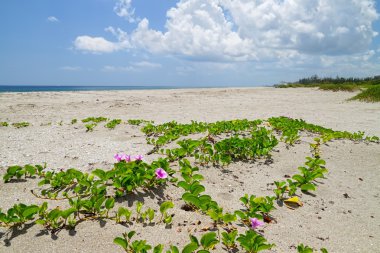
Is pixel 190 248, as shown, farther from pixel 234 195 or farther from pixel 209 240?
pixel 234 195

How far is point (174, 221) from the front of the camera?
107 inches

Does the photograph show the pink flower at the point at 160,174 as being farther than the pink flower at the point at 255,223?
Yes

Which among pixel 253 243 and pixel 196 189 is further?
pixel 196 189

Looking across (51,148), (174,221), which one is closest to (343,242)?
(174,221)

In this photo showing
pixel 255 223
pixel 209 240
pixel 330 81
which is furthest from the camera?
pixel 330 81

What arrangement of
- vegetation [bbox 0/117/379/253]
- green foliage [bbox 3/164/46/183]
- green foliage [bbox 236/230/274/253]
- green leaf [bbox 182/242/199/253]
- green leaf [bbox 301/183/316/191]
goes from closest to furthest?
green leaf [bbox 182/242/199/253], green foliage [bbox 236/230/274/253], vegetation [bbox 0/117/379/253], green foliage [bbox 3/164/46/183], green leaf [bbox 301/183/316/191]

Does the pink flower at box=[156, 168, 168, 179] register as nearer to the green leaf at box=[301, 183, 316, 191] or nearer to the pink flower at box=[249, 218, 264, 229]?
the pink flower at box=[249, 218, 264, 229]

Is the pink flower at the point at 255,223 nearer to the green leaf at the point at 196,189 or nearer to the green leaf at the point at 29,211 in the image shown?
the green leaf at the point at 196,189

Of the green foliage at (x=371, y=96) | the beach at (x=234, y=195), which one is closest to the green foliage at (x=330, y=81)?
the green foliage at (x=371, y=96)

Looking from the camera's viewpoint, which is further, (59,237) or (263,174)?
(263,174)

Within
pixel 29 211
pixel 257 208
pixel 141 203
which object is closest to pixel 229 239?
pixel 257 208

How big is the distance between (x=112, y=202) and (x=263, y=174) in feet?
7.37

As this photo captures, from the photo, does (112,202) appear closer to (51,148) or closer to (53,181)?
(53,181)

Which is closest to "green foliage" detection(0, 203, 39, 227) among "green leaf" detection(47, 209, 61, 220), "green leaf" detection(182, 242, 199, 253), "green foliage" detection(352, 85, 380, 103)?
"green leaf" detection(47, 209, 61, 220)
